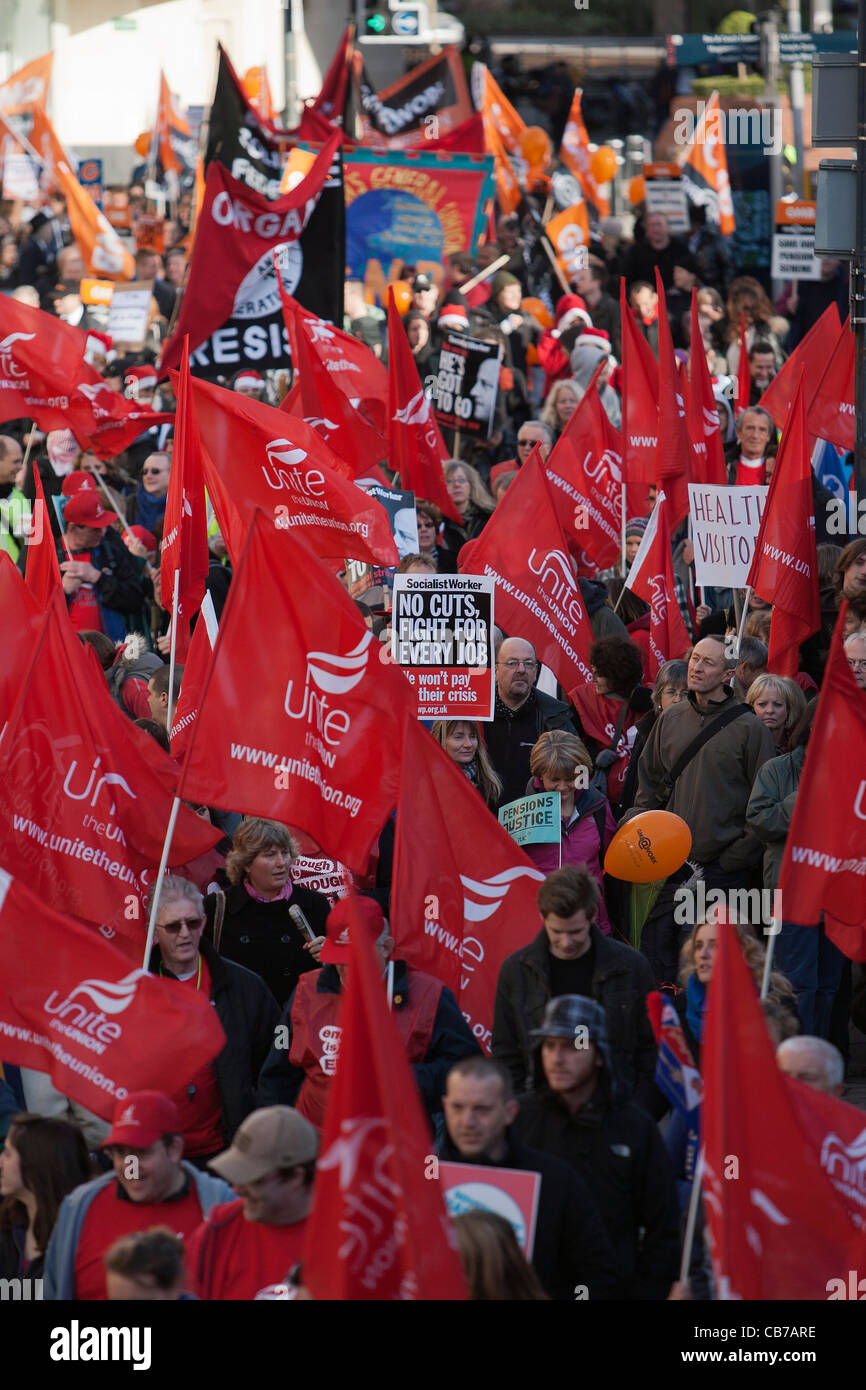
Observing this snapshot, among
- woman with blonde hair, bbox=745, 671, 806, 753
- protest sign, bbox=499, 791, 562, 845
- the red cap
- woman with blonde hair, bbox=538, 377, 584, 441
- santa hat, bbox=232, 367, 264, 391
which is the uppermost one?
santa hat, bbox=232, 367, 264, 391

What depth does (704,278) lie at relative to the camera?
63.5ft

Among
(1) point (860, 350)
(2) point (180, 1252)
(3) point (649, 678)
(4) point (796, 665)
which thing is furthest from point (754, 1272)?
(1) point (860, 350)

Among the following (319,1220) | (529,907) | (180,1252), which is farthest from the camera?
(529,907)

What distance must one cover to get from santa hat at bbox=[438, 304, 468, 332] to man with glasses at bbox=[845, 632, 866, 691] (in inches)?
313

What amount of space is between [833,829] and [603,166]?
20.0 meters

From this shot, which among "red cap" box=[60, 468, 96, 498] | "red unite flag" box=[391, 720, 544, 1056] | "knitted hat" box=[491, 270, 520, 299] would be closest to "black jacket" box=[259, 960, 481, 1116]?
"red unite flag" box=[391, 720, 544, 1056]

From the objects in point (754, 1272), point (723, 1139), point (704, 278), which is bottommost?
point (754, 1272)

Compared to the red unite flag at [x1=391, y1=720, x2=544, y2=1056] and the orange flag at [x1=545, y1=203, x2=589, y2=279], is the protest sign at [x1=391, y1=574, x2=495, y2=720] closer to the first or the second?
the red unite flag at [x1=391, y1=720, x2=544, y2=1056]

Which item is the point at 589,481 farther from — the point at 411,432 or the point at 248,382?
the point at 248,382

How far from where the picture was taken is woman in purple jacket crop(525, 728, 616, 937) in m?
7.64

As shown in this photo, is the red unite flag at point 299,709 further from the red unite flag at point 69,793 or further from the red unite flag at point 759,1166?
the red unite flag at point 759,1166

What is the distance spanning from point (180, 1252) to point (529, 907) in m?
2.45

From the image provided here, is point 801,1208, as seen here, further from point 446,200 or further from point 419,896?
point 446,200

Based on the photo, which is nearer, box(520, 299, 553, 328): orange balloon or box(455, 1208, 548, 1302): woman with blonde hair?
box(455, 1208, 548, 1302): woman with blonde hair
